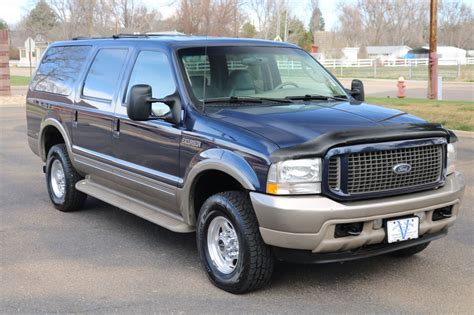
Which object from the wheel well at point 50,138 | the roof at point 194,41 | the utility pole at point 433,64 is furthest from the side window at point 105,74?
the utility pole at point 433,64

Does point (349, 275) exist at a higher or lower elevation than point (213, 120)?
lower

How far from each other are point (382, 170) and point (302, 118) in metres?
0.72

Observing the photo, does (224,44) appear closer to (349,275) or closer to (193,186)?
(193,186)

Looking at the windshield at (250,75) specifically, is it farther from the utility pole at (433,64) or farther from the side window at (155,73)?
the utility pole at (433,64)

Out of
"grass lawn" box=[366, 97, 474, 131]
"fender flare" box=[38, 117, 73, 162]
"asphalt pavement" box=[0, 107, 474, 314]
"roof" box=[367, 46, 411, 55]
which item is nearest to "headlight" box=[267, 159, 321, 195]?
"asphalt pavement" box=[0, 107, 474, 314]

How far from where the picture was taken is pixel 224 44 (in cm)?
570

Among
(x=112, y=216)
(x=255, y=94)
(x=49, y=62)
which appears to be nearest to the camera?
(x=255, y=94)

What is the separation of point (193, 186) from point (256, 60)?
1473mm

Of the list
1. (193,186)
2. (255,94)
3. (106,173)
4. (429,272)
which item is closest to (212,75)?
(255,94)

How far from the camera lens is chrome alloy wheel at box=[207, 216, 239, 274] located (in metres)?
4.67

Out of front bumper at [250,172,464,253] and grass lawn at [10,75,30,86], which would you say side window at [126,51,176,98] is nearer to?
front bumper at [250,172,464,253]

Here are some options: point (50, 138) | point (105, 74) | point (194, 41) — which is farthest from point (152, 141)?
point (50, 138)

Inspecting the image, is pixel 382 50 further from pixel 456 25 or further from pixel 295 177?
pixel 295 177

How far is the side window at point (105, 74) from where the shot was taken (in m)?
6.08
